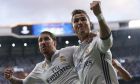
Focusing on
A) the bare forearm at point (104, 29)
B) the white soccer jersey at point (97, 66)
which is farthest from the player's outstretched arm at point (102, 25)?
the white soccer jersey at point (97, 66)

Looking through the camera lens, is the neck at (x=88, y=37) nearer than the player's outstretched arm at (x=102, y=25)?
No

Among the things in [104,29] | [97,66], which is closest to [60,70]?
[97,66]

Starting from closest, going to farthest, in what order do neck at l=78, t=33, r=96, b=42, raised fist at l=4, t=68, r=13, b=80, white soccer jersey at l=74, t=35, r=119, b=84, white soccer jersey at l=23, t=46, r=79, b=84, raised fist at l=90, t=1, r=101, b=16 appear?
raised fist at l=90, t=1, r=101, b=16 → white soccer jersey at l=74, t=35, r=119, b=84 → neck at l=78, t=33, r=96, b=42 → white soccer jersey at l=23, t=46, r=79, b=84 → raised fist at l=4, t=68, r=13, b=80

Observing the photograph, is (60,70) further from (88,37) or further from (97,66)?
(97,66)

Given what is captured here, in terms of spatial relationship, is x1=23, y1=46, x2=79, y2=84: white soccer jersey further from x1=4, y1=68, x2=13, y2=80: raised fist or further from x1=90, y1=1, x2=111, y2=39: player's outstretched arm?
x1=90, y1=1, x2=111, y2=39: player's outstretched arm

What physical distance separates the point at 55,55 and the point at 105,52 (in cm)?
122

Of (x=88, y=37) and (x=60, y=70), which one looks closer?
(x=88, y=37)

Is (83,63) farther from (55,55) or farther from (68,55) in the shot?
(55,55)

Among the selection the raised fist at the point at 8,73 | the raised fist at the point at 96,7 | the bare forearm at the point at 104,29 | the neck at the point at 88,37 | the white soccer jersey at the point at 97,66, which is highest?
the raised fist at the point at 96,7

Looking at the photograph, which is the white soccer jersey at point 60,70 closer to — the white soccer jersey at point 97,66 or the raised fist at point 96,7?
the white soccer jersey at point 97,66

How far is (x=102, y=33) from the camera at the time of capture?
2957mm

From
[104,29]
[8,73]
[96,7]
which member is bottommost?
[8,73]

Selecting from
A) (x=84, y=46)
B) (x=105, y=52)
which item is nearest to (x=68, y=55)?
(x=84, y=46)

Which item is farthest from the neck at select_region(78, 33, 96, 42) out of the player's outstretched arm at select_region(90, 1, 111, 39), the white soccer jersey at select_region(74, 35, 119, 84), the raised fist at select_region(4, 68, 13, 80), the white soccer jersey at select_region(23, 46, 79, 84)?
the raised fist at select_region(4, 68, 13, 80)
